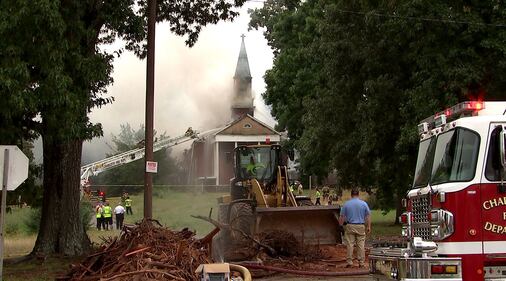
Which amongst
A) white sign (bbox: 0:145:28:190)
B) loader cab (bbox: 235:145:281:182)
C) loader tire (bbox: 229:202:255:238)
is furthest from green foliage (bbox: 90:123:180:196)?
white sign (bbox: 0:145:28:190)

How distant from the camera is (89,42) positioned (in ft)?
44.1

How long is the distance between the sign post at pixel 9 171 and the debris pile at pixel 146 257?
5.20 feet

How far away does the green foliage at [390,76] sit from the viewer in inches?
672

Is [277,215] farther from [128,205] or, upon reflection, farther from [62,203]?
[128,205]

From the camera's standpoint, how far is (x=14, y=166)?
354 inches

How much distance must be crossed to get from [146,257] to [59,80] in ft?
12.0

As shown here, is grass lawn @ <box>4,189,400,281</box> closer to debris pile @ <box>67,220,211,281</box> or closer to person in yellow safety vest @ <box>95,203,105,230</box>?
person in yellow safety vest @ <box>95,203,105,230</box>

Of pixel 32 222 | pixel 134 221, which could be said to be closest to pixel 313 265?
pixel 134 221

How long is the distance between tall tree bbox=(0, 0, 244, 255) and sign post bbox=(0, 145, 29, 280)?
1575 millimetres

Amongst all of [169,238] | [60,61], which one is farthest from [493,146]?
[60,61]

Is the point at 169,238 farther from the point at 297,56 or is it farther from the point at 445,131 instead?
the point at 297,56

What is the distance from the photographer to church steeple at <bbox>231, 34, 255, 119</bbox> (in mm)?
23078

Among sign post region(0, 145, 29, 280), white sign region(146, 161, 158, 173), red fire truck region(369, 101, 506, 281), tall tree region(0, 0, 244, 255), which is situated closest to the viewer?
red fire truck region(369, 101, 506, 281)

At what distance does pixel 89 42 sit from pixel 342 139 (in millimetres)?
11888
